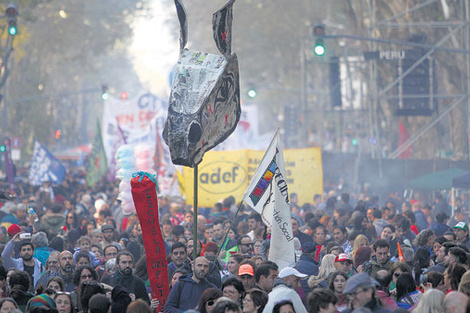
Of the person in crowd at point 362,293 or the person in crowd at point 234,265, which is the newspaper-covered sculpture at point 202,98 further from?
the person in crowd at point 362,293

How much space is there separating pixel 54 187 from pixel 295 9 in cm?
3029

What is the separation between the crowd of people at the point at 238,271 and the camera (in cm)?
755

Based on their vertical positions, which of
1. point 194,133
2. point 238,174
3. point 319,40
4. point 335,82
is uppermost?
point 335,82

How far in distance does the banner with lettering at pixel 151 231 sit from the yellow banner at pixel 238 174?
10113 millimetres

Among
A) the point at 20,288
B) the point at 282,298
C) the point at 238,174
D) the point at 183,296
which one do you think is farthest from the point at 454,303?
the point at 238,174

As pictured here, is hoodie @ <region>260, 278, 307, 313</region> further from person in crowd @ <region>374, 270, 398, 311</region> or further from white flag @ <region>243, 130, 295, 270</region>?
white flag @ <region>243, 130, 295, 270</region>

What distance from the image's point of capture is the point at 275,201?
10.9 m

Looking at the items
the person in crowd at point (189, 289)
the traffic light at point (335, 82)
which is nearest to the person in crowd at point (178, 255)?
the person in crowd at point (189, 289)

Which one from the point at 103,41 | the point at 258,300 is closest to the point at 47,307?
the point at 258,300

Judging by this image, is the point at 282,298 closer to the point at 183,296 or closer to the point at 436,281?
the point at 183,296

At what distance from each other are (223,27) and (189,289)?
2604 mm

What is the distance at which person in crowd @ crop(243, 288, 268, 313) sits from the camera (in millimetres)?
7855

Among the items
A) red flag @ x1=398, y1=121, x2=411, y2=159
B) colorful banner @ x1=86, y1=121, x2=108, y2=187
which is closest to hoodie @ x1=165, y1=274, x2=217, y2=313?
colorful banner @ x1=86, y1=121, x2=108, y2=187

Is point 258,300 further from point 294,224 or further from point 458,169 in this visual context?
point 458,169
